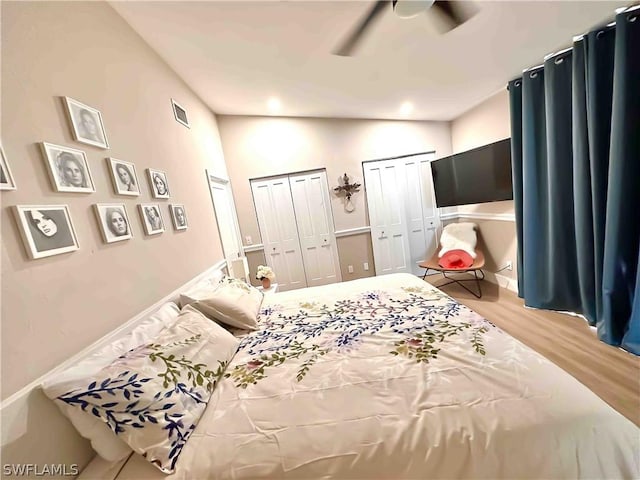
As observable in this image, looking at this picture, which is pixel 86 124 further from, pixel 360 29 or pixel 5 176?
pixel 360 29

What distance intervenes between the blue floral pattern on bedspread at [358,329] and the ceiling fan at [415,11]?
1709mm

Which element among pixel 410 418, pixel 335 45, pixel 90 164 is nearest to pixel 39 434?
pixel 90 164

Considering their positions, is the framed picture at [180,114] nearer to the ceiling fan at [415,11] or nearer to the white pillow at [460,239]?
the ceiling fan at [415,11]

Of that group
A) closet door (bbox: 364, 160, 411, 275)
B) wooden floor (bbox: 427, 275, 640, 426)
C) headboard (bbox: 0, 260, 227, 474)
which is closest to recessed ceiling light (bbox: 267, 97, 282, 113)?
closet door (bbox: 364, 160, 411, 275)

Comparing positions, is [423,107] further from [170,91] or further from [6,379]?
[6,379]

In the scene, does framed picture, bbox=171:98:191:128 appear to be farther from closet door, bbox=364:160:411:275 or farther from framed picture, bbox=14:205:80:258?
closet door, bbox=364:160:411:275

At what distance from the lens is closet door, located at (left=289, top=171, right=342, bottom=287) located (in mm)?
3650

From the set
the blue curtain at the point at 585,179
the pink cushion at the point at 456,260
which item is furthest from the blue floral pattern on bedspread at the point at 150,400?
the pink cushion at the point at 456,260

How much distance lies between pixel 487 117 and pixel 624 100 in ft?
5.41

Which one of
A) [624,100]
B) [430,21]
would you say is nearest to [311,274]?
[430,21]

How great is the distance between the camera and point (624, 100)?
5.00 ft

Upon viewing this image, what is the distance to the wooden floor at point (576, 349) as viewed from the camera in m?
1.44

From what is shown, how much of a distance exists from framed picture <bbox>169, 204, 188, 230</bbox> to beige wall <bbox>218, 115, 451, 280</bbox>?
1565mm

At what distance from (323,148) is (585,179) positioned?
2823mm
